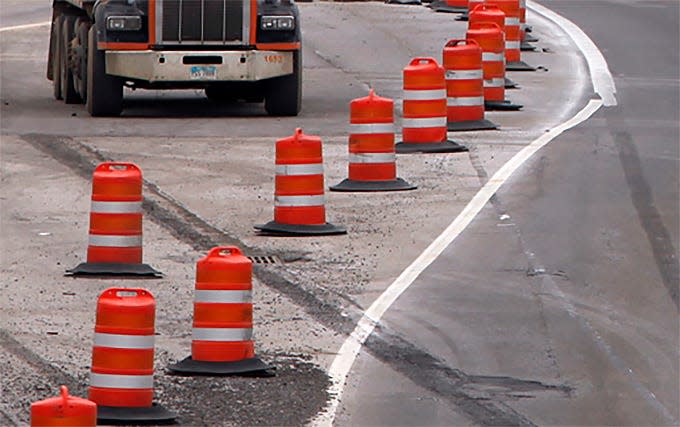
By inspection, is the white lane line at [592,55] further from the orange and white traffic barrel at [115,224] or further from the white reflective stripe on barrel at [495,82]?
the orange and white traffic barrel at [115,224]

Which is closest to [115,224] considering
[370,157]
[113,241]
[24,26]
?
[113,241]

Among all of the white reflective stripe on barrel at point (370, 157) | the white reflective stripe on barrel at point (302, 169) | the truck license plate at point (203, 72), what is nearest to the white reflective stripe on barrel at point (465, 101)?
the truck license plate at point (203, 72)

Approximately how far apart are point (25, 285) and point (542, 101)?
1253 cm

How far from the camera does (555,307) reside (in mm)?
12859

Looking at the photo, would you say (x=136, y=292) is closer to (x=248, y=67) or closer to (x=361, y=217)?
(x=361, y=217)

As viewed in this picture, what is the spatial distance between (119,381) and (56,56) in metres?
17.0

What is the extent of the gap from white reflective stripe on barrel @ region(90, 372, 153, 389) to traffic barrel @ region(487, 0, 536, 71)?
18.9 m

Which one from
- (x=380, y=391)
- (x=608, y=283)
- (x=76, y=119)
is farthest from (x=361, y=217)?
(x=76, y=119)

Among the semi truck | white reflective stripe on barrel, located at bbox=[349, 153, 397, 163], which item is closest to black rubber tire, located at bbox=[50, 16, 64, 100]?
the semi truck

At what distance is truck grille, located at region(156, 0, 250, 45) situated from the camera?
22844mm

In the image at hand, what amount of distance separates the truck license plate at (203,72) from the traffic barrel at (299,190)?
715 centimetres

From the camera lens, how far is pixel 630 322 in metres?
12.4

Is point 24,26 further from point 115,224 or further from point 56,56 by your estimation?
point 115,224

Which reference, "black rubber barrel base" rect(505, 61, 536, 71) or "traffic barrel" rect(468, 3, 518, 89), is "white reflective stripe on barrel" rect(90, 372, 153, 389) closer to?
"traffic barrel" rect(468, 3, 518, 89)
